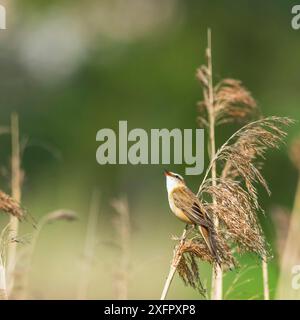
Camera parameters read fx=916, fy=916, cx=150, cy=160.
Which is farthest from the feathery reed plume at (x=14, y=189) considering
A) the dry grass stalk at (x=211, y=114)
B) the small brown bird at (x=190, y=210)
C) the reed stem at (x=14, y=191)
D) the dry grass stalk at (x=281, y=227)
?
the dry grass stalk at (x=281, y=227)

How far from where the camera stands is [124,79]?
1406 cm

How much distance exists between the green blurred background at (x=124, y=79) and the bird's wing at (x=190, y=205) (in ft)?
14.7

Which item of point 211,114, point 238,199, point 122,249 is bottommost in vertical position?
point 238,199

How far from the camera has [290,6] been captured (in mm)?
14062

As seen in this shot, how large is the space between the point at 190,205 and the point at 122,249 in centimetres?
127

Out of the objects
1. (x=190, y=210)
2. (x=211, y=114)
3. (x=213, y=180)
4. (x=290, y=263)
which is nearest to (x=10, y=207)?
(x=190, y=210)

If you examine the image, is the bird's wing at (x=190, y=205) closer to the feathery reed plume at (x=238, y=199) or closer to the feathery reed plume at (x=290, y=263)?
the feathery reed plume at (x=238, y=199)

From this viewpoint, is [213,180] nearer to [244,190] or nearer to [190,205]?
[244,190]

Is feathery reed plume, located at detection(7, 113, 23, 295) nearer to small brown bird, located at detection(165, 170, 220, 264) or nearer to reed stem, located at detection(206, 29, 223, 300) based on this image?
small brown bird, located at detection(165, 170, 220, 264)

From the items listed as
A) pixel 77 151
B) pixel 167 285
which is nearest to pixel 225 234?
pixel 167 285

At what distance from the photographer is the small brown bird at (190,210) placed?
3875mm

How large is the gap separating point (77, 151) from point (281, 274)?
7.43 m

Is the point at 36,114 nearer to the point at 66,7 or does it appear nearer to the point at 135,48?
the point at 135,48

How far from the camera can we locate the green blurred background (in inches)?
431
